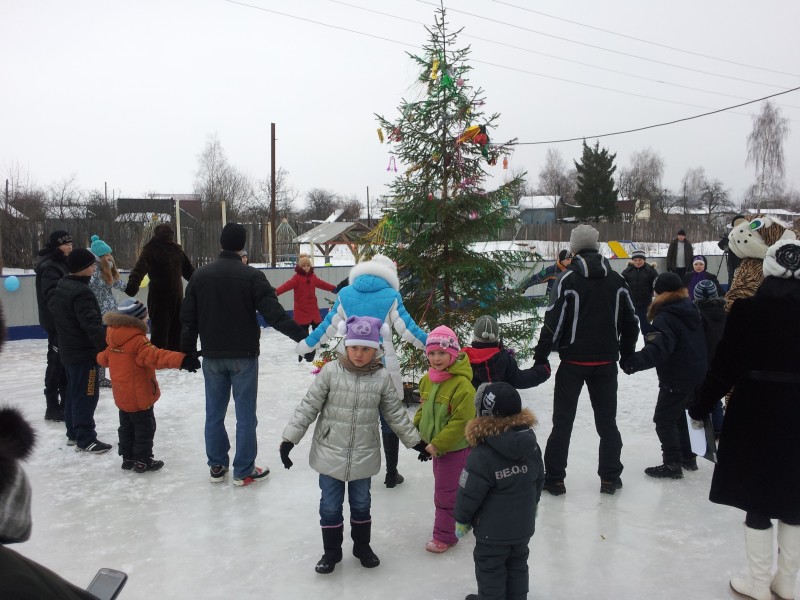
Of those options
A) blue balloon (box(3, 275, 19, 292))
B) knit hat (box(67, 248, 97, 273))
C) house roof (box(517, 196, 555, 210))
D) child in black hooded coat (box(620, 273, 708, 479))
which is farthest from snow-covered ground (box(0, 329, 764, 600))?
house roof (box(517, 196, 555, 210))

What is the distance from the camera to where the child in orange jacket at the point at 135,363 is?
4.70 metres

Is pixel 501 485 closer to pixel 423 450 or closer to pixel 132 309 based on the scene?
pixel 423 450

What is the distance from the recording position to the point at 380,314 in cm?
468

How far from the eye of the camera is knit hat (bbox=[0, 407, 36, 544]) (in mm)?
1019

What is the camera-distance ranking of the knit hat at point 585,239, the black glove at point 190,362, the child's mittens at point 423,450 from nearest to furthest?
1. the child's mittens at point 423,450
2. the knit hat at point 585,239
3. the black glove at point 190,362

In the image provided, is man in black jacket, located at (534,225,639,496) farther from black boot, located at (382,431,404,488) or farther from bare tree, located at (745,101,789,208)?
bare tree, located at (745,101,789,208)

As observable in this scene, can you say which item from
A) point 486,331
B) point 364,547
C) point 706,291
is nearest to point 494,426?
point 364,547

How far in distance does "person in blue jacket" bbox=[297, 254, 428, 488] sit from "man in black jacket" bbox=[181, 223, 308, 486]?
0.21m

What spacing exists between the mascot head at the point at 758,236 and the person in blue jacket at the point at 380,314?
2438 mm

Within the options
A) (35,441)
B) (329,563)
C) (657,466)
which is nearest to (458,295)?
(657,466)

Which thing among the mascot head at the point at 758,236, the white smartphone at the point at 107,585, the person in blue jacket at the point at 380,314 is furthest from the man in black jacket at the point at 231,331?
the mascot head at the point at 758,236

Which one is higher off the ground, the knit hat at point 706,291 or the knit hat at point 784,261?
the knit hat at point 784,261

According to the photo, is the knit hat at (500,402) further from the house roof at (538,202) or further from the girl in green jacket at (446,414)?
the house roof at (538,202)

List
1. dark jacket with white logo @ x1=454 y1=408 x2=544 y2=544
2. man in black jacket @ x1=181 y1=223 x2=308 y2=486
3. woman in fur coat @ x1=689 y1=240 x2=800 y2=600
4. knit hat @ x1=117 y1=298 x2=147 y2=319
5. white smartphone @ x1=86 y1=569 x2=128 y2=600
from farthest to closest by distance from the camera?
knit hat @ x1=117 y1=298 x2=147 y2=319 < man in black jacket @ x1=181 y1=223 x2=308 y2=486 < woman in fur coat @ x1=689 y1=240 x2=800 y2=600 < dark jacket with white logo @ x1=454 y1=408 x2=544 y2=544 < white smartphone @ x1=86 y1=569 x2=128 y2=600
